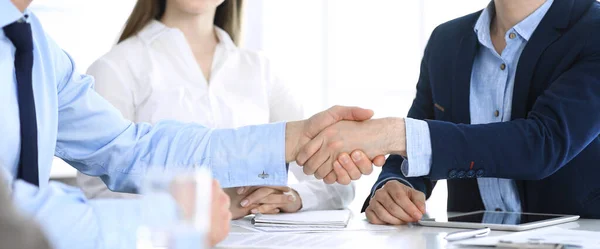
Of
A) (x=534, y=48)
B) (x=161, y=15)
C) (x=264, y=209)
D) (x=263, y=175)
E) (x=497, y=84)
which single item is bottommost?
(x=264, y=209)

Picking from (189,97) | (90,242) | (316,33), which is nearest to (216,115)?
(189,97)

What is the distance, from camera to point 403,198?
6.15ft

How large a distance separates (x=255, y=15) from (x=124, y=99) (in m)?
2.23

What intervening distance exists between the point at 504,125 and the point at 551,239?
63 cm

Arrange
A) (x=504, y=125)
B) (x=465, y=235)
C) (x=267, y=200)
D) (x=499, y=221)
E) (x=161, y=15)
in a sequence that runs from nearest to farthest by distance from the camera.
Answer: (x=465, y=235)
(x=499, y=221)
(x=504, y=125)
(x=267, y=200)
(x=161, y=15)

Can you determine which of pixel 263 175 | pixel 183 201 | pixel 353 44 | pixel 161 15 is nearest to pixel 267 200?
pixel 263 175

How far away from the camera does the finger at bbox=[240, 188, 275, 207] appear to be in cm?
201

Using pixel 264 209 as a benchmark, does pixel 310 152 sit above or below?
above

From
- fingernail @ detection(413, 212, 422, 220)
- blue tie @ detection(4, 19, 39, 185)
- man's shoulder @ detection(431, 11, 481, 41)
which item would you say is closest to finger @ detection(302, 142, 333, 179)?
fingernail @ detection(413, 212, 422, 220)

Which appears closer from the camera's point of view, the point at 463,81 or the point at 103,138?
the point at 103,138

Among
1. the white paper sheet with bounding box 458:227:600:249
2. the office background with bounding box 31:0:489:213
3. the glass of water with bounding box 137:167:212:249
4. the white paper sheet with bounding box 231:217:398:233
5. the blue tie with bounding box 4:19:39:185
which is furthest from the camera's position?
the office background with bounding box 31:0:489:213

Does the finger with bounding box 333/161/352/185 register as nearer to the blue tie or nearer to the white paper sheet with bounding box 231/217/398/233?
the white paper sheet with bounding box 231/217/398/233

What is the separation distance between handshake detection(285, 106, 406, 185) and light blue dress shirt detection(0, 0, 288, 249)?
0.27 ft

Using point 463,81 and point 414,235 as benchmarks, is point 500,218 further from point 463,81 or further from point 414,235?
point 463,81
